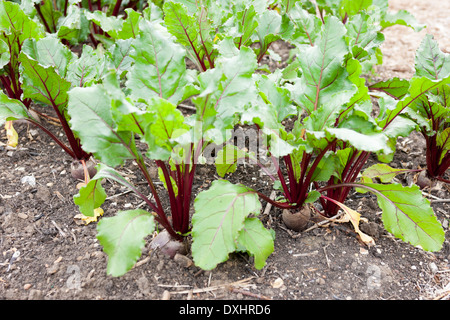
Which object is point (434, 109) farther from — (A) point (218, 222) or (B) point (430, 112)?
(A) point (218, 222)

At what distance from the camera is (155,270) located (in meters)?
2.02

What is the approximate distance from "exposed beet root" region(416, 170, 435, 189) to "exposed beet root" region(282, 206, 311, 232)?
919 millimetres

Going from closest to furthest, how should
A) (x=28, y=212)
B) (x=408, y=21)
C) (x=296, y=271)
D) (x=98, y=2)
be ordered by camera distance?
1. (x=296, y=271)
2. (x=28, y=212)
3. (x=408, y=21)
4. (x=98, y=2)

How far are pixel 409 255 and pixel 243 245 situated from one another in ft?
3.11

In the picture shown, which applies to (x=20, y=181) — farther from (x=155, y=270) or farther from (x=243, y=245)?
(x=243, y=245)

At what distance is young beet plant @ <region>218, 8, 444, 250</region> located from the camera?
76.1 inches

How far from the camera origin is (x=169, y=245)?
205cm

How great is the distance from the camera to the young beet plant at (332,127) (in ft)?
6.34

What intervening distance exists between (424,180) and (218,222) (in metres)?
1.57

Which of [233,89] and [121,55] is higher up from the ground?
[233,89]

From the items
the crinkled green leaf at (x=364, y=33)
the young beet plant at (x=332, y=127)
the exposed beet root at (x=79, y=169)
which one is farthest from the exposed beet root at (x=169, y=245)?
the crinkled green leaf at (x=364, y=33)

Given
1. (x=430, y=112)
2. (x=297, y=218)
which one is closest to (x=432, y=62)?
(x=430, y=112)

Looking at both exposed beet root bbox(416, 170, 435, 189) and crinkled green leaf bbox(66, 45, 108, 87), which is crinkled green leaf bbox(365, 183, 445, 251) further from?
crinkled green leaf bbox(66, 45, 108, 87)

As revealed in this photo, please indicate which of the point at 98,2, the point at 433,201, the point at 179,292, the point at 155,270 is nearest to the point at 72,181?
the point at 155,270
